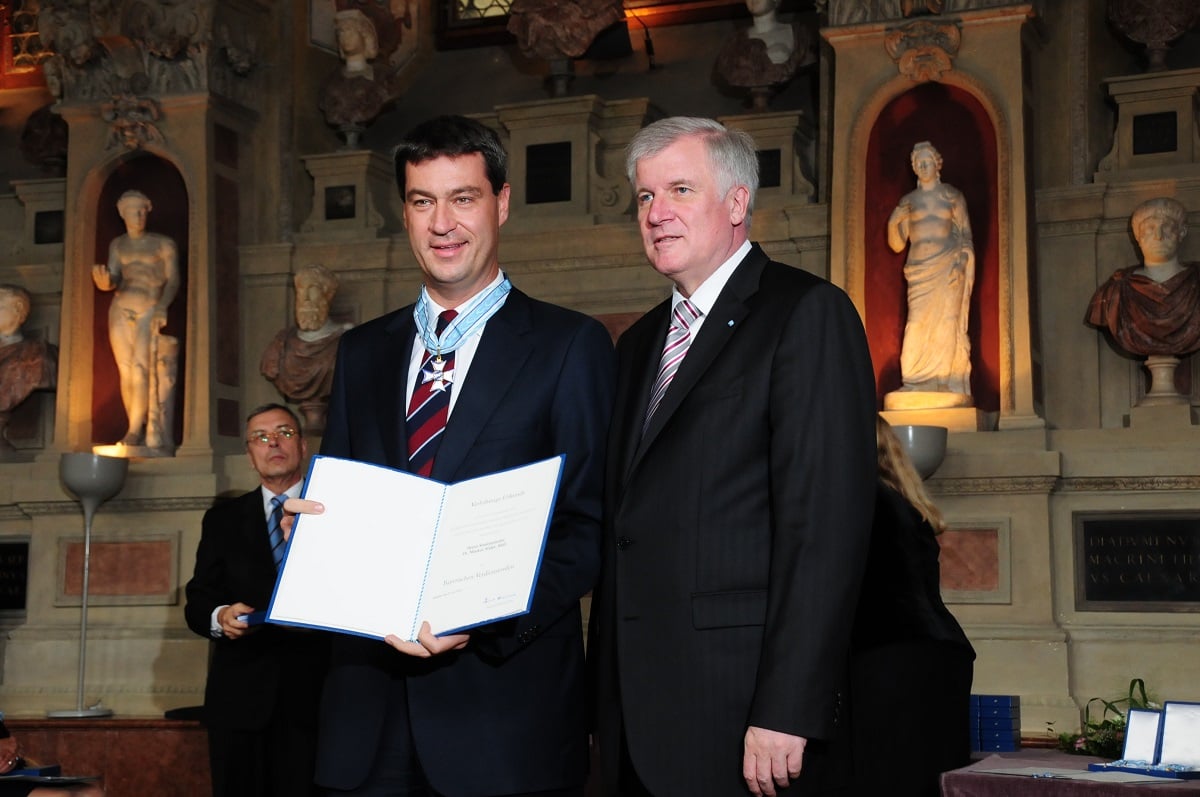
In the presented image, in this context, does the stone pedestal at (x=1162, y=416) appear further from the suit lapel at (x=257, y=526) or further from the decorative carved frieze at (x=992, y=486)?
the suit lapel at (x=257, y=526)

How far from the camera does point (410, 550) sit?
3.08 meters

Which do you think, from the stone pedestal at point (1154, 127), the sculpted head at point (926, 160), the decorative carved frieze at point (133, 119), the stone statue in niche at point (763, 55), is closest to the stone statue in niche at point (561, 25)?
the stone statue in niche at point (763, 55)

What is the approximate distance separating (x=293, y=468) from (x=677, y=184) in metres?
3.37

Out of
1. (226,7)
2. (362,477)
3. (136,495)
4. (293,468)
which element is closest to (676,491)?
(362,477)

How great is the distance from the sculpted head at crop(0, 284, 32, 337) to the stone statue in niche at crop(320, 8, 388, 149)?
2341mm

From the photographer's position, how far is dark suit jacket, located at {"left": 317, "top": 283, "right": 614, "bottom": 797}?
3.18 meters

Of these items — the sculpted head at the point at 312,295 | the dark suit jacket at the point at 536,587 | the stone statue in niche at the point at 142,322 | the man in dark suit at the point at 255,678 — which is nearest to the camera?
the dark suit jacket at the point at 536,587

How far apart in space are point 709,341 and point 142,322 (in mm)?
8171

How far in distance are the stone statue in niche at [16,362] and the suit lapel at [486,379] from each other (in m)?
8.47

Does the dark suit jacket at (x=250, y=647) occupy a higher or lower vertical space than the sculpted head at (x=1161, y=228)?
lower

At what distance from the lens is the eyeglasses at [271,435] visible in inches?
249

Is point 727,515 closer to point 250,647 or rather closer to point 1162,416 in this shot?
point 250,647

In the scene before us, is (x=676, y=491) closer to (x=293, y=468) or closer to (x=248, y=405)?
(x=293, y=468)

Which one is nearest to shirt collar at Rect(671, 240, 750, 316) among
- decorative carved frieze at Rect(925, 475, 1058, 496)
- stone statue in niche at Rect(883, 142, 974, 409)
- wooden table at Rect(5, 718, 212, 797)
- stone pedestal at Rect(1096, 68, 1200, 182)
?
wooden table at Rect(5, 718, 212, 797)
